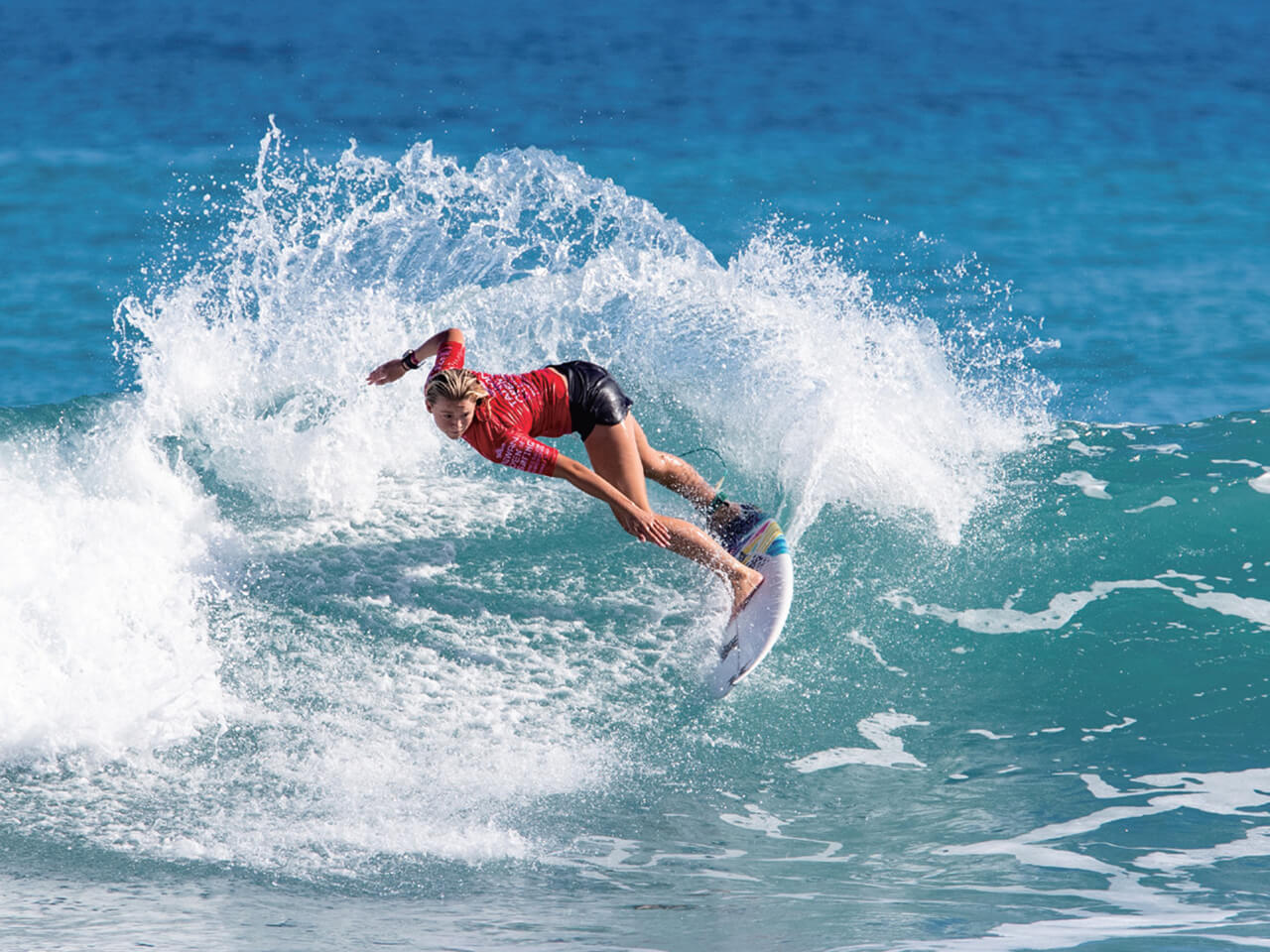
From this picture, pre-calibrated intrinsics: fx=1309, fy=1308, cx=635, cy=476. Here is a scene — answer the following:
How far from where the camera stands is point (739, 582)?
644cm

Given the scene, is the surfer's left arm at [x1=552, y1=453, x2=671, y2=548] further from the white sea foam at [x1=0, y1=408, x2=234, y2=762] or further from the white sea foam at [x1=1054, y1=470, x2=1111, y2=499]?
the white sea foam at [x1=1054, y1=470, x2=1111, y2=499]

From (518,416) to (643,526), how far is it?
2.73 ft

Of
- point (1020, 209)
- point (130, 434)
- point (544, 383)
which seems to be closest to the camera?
point (544, 383)

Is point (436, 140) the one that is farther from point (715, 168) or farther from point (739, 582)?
point (739, 582)

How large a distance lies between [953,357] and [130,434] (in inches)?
260

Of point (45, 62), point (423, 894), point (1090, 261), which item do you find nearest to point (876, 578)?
point (423, 894)

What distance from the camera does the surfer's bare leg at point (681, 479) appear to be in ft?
22.4

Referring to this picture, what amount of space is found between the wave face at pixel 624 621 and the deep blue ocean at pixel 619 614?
2 centimetres

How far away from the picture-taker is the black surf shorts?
20.9ft

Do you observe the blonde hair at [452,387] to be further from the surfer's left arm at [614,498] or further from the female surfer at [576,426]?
the surfer's left arm at [614,498]

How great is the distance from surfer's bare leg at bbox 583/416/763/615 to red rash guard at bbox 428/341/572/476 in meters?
0.21

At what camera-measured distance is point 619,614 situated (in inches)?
263

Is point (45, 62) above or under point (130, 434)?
above

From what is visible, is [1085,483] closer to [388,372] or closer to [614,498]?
[614,498]
